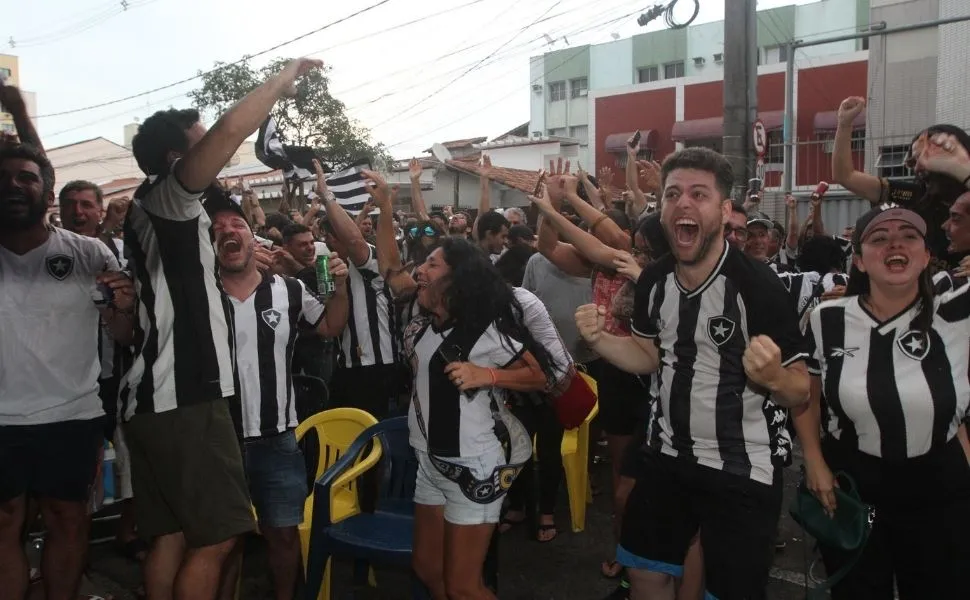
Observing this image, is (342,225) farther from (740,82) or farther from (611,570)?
(740,82)

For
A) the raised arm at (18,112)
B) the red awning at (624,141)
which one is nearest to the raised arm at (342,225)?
the raised arm at (18,112)

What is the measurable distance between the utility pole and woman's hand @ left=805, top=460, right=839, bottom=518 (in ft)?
21.0

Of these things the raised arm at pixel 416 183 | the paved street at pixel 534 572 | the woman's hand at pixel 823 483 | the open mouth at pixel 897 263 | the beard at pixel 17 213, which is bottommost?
the paved street at pixel 534 572

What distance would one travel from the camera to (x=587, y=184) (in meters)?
6.50

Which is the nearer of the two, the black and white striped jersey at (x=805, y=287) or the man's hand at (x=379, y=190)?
the man's hand at (x=379, y=190)

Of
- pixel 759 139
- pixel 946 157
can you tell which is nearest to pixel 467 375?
pixel 946 157

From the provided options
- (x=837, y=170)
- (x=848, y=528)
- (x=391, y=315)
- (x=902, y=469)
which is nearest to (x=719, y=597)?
(x=848, y=528)

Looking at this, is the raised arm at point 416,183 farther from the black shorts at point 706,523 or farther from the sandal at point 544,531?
the black shorts at point 706,523

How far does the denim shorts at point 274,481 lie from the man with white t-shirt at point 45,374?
72 centimetres

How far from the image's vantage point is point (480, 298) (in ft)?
11.0

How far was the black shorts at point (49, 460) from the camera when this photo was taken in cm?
329

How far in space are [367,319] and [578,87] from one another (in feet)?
131

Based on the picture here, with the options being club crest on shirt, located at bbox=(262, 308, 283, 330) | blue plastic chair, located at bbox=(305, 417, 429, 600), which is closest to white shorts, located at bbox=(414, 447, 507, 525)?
blue plastic chair, located at bbox=(305, 417, 429, 600)

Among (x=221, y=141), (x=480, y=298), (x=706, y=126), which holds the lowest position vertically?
(x=480, y=298)
